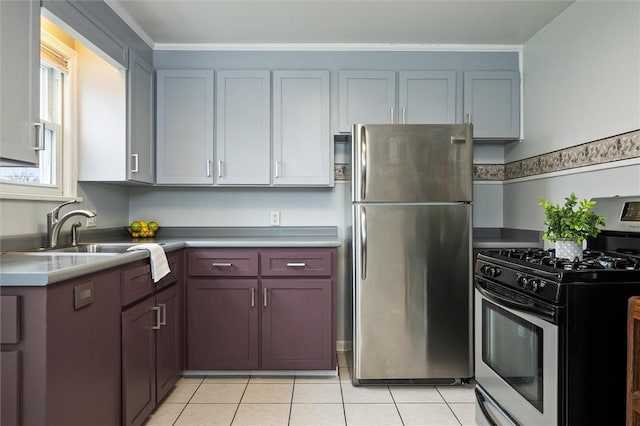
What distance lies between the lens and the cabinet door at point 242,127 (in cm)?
308

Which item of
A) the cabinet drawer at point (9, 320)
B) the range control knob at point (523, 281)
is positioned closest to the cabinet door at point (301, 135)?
the range control knob at point (523, 281)

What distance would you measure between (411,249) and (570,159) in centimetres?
106

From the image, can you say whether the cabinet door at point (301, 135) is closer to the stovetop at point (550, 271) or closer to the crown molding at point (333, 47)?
the crown molding at point (333, 47)

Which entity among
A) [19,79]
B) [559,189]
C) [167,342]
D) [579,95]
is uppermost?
[579,95]

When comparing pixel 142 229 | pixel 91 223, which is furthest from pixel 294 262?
pixel 91 223

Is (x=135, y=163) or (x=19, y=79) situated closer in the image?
(x=19, y=79)

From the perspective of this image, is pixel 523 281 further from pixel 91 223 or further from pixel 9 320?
pixel 91 223

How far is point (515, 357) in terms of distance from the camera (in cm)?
183

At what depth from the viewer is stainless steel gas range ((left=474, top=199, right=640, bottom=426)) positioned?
1498 millimetres

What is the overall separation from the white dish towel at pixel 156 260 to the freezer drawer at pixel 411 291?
1.10m

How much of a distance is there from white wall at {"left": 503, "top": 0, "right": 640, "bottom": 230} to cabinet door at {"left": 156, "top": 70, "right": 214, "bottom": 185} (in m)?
2.24

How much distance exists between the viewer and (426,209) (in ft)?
8.70

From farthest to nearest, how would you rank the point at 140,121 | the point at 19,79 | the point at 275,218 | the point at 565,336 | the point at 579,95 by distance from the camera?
the point at 275,218
the point at 140,121
the point at 579,95
the point at 19,79
the point at 565,336

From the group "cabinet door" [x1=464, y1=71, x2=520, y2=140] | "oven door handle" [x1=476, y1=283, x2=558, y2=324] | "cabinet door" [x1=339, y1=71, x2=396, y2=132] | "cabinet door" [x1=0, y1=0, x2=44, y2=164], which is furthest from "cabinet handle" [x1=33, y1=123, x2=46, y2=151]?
"cabinet door" [x1=464, y1=71, x2=520, y2=140]
